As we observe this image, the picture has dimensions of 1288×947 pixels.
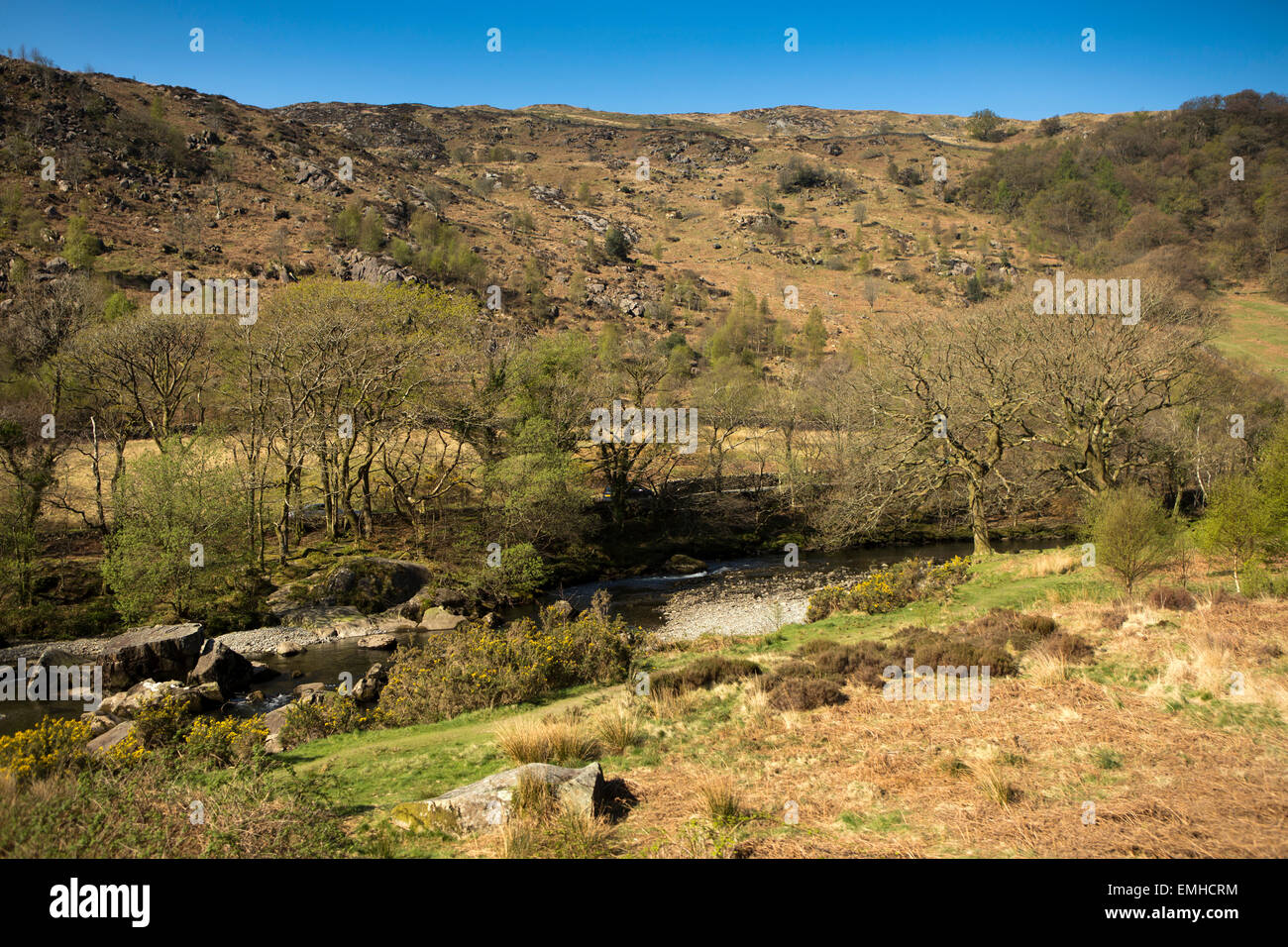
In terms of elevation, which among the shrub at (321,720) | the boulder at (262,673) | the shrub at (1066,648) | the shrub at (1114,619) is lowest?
the boulder at (262,673)

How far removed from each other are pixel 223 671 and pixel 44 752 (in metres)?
11.2

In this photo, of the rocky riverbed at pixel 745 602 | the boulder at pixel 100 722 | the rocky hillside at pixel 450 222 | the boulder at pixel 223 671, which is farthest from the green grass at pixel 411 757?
the rocky hillside at pixel 450 222

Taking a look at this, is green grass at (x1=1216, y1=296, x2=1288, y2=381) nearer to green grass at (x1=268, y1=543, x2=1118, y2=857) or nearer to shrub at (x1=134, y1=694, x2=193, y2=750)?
green grass at (x1=268, y1=543, x2=1118, y2=857)

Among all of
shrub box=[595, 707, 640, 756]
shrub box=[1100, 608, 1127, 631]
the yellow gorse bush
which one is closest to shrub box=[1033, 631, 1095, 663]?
shrub box=[1100, 608, 1127, 631]

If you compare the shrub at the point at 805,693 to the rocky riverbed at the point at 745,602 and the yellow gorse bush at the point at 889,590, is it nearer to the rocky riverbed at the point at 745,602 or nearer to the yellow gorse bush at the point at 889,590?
the rocky riverbed at the point at 745,602

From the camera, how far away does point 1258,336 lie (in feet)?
176

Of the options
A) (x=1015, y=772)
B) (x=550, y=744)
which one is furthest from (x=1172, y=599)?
(x=550, y=744)

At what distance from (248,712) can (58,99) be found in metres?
104

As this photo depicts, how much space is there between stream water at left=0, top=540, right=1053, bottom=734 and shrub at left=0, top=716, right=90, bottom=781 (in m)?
7.64

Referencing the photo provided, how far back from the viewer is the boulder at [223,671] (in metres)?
19.1

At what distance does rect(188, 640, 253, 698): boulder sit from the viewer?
1912cm

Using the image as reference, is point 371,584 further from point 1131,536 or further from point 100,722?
point 1131,536

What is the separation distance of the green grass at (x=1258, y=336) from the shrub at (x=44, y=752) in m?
49.4
